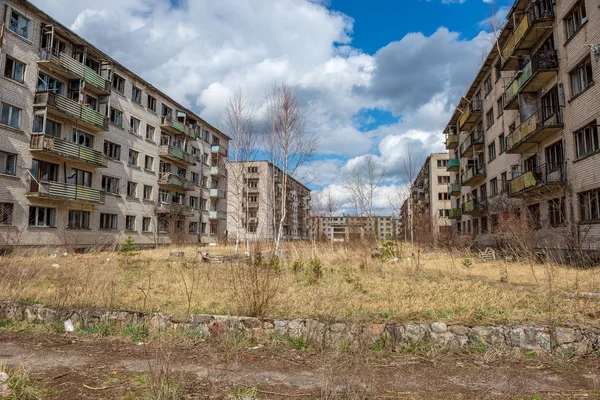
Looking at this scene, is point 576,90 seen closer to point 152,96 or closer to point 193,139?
point 152,96

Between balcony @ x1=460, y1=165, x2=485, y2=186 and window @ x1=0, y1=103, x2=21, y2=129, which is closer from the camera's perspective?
window @ x1=0, y1=103, x2=21, y2=129

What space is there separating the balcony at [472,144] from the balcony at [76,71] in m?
30.4

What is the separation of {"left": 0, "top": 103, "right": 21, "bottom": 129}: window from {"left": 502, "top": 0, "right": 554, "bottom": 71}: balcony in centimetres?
2863

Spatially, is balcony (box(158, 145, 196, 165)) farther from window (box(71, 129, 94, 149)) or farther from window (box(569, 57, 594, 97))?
window (box(569, 57, 594, 97))

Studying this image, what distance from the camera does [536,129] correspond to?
66.3 ft

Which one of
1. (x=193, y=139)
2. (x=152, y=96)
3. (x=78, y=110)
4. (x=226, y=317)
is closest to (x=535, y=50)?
(x=226, y=317)

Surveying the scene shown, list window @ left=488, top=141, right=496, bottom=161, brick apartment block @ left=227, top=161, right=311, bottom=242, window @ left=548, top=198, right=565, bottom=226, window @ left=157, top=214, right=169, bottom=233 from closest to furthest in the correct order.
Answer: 1. window @ left=548, top=198, right=565, bottom=226
2. window @ left=488, top=141, right=496, bottom=161
3. window @ left=157, top=214, right=169, bottom=233
4. brick apartment block @ left=227, top=161, right=311, bottom=242

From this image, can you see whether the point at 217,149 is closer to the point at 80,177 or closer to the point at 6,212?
the point at 80,177

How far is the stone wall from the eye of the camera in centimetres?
550

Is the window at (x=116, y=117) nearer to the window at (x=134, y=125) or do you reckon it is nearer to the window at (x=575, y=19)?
the window at (x=134, y=125)

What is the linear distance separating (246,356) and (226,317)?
0.95 m

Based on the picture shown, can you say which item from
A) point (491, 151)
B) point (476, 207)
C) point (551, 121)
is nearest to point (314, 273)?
point (551, 121)

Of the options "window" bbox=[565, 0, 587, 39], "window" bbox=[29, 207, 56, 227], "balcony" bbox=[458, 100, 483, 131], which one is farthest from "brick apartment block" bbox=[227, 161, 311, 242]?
"window" bbox=[565, 0, 587, 39]

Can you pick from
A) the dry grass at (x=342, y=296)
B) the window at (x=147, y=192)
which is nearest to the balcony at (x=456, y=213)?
the dry grass at (x=342, y=296)
